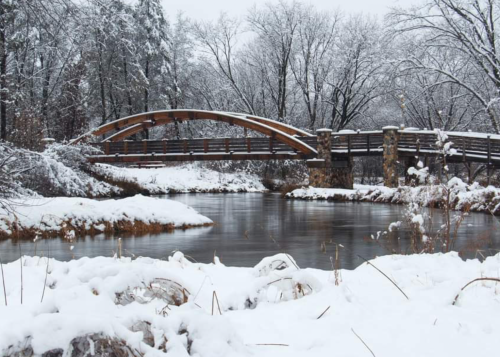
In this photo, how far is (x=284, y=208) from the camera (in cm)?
1892

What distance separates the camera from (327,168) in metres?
25.8

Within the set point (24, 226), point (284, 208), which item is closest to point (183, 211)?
point (24, 226)

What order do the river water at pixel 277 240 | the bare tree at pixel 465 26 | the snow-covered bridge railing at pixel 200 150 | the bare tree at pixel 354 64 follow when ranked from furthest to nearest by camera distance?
the bare tree at pixel 354 64 → the snow-covered bridge railing at pixel 200 150 → the bare tree at pixel 465 26 → the river water at pixel 277 240

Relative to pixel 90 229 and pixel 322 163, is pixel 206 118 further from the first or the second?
pixel 90 229

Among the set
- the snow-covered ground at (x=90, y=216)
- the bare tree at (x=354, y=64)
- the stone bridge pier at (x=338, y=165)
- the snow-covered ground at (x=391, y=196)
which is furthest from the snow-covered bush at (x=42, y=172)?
the bare tree at (x=354, y=64)

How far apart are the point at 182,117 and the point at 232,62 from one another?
15.4m

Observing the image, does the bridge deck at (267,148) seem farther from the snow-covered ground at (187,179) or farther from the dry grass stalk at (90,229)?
the dry grass stalk at (90,229)

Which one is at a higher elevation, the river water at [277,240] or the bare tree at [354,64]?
the bare tree at [354,64]

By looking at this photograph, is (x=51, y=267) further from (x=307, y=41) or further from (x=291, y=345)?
(x=307, y=41)

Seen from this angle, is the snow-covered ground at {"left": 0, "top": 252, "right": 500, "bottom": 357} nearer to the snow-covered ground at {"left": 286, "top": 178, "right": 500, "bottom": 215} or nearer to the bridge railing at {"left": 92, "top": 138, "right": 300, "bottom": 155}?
the snow-covered ground at {"left": 286, "top": 178, "right": 500, "bottom": 215}

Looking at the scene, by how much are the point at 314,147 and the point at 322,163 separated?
134cm

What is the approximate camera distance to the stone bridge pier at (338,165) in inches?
973

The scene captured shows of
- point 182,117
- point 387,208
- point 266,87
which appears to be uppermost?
point 266,87

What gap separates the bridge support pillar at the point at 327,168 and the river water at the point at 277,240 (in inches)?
334
